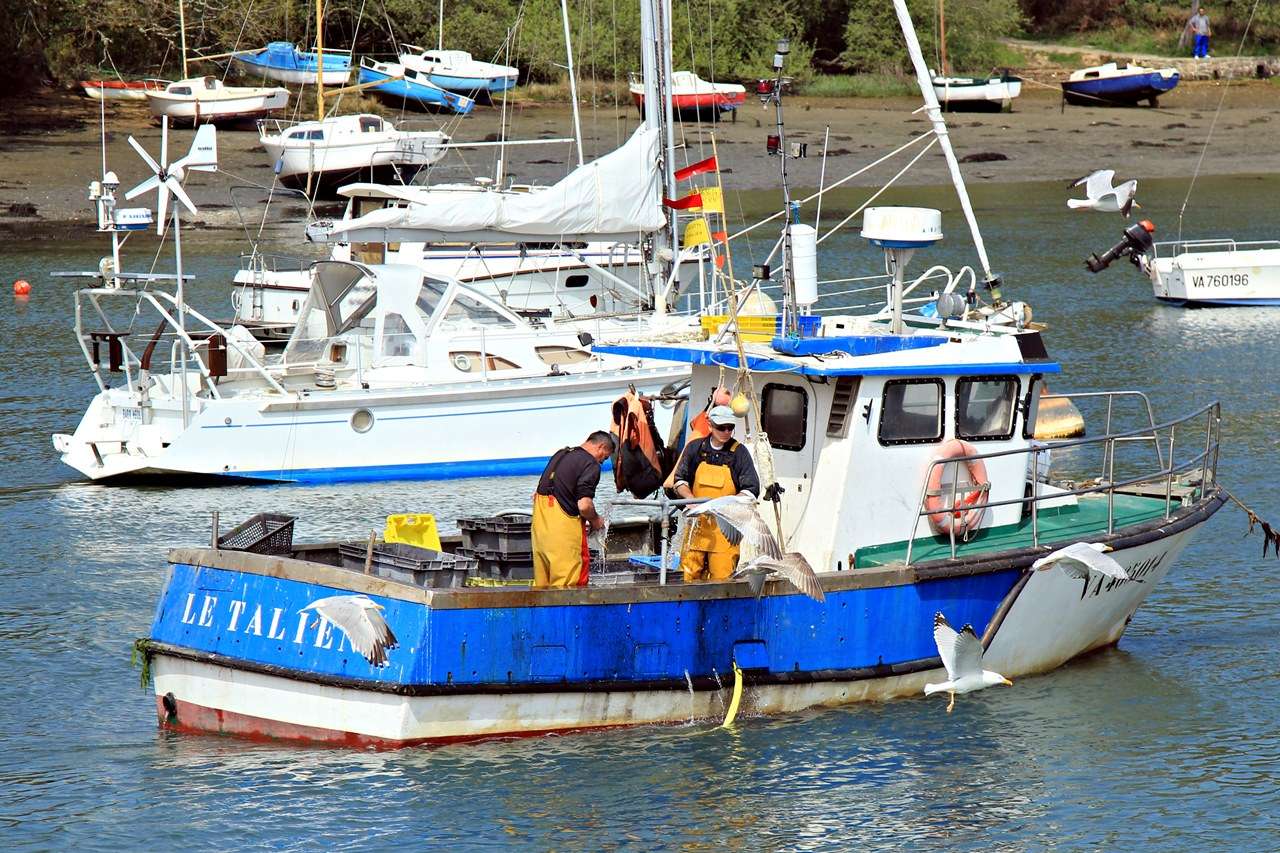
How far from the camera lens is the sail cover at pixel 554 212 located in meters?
23.1

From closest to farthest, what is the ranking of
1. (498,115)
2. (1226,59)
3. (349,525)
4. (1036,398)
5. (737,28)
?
(1036,398)
(349,525)
(498,115)
(737,28)
(1226,59)

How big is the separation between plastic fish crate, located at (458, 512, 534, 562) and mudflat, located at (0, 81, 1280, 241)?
30.8 m

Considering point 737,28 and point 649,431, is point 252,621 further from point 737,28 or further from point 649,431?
point 737,28

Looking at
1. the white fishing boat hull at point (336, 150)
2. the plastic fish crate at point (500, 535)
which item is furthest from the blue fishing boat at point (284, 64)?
the plastic fish crate at point (500, 535)

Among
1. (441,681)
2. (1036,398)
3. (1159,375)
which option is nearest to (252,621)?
(441,681)

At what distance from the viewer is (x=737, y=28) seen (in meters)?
63.6

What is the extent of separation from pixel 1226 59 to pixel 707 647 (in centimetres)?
6235

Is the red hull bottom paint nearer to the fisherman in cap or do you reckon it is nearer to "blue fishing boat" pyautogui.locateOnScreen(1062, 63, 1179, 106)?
the fisherman in cap

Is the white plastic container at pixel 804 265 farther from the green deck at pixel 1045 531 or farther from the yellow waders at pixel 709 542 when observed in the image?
the green deck at pixel 1045 531

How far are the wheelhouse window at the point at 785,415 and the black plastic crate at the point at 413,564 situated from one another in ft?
8.47

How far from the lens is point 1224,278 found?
115ft

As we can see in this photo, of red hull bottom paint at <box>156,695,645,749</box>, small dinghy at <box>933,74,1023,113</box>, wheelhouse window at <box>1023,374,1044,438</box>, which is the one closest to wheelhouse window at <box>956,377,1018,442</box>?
wheelhouse window at <box>1023,374,1044,438</box>

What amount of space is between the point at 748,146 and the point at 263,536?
40331 mm

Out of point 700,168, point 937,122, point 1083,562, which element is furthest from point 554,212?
point 1083,562
